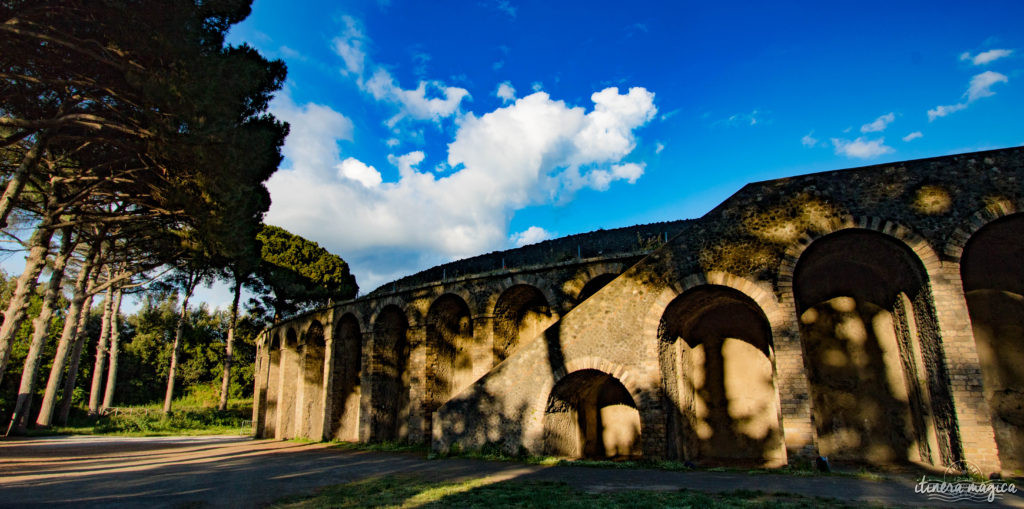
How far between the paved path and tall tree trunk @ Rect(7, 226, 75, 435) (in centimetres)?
492

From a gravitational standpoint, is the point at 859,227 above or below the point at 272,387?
above

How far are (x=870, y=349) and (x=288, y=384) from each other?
23.2m

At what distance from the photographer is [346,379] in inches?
840

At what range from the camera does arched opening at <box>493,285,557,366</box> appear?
1584cm

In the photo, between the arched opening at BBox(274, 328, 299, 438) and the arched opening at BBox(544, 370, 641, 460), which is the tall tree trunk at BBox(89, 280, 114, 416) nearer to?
the arched opening at BBox(274, 328, 299, 438)

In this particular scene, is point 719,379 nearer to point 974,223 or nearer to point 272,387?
point 974,223

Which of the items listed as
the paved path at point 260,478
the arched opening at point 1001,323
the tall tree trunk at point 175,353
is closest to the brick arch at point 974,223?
the arched opening at point 1001,323

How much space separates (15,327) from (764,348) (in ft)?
67.5

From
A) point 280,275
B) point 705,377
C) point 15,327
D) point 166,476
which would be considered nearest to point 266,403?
point 280,275

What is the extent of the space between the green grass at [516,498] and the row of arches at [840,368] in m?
3.41

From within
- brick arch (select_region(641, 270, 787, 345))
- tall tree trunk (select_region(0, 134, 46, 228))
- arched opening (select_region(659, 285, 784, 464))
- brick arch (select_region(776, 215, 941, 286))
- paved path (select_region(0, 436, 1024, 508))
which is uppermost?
tall tree trunk (select_region(0, 134, 46, 228))

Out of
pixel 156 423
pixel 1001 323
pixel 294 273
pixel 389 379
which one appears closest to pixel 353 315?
pixel 389 379

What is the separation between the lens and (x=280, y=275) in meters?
31.0

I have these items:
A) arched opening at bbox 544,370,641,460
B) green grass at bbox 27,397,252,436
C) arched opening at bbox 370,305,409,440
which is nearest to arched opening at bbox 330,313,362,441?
arched opening at bbox 370,305,409,440
